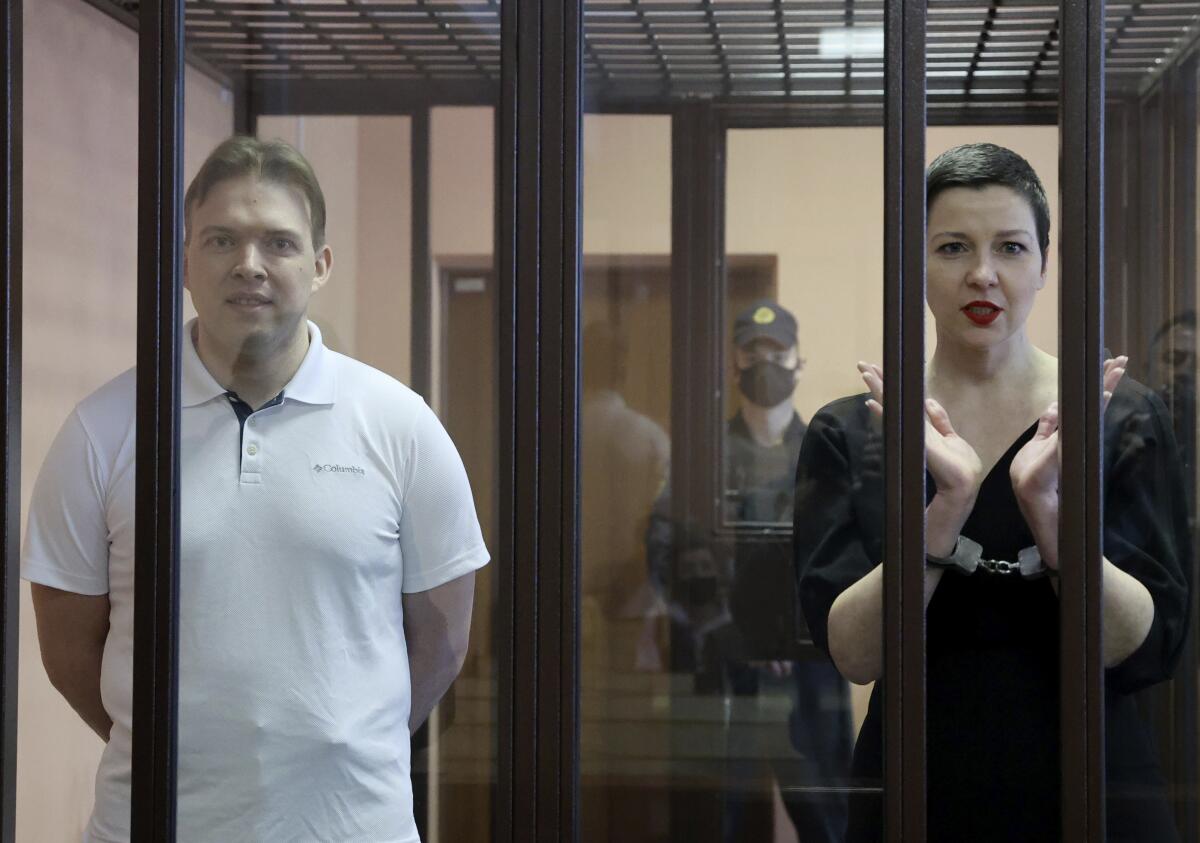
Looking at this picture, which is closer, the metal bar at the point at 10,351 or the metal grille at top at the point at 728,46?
the metal grille at top at the point at 728,46

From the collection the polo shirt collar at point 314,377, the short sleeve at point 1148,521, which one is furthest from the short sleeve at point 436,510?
the short sleeve at point 1148,521

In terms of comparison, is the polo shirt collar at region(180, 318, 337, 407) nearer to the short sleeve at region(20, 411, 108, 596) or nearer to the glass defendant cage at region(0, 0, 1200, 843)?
the glass defendant cage at region(0, 0, 1200, 843)

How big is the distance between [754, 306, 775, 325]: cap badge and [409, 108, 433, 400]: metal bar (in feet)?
1.29

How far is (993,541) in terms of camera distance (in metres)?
1.51

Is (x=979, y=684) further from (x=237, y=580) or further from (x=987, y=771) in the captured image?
(x=237, y=580)

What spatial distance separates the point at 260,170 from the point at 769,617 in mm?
831

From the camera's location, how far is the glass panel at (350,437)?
1534mm

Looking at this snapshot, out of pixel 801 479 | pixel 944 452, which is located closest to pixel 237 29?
pixel 801 479

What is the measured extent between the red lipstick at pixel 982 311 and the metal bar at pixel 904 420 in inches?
2.4

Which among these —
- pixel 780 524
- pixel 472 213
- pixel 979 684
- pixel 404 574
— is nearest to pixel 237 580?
pixel 404 574

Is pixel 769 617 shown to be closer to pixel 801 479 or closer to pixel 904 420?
pixel 801 479

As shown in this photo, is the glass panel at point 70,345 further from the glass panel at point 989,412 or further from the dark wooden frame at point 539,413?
the glass panel at point 989,412

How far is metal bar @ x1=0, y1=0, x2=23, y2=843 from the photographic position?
1628 millimetres

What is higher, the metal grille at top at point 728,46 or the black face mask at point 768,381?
the metal grille at top at point 728,46
